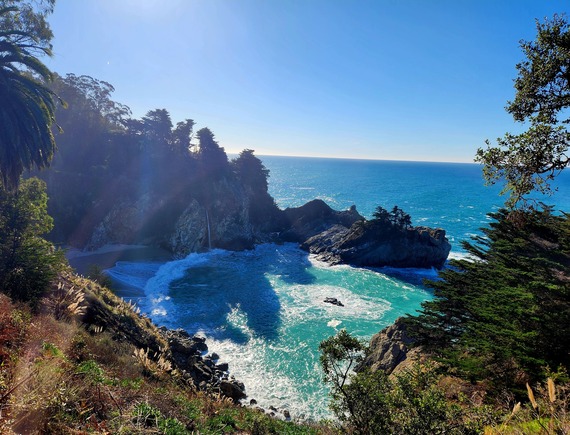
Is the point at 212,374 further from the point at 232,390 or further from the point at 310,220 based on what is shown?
the point at 310,220

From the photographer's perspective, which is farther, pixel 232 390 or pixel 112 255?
pixel 112 255

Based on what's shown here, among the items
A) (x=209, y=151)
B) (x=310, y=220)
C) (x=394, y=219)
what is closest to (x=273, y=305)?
(x=394, y=219)

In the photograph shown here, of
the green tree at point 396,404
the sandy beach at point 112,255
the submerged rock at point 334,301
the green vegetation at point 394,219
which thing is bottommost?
the submerged rock at point 334,301

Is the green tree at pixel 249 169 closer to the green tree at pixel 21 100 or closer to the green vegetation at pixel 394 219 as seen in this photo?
the green vegetation at pixel 394 219

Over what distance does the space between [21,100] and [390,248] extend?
4680 centimetres

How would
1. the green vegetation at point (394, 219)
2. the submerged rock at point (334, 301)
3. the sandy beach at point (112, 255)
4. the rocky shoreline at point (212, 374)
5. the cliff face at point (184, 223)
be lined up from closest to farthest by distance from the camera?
the rocky shoreline at point (212, 374)
the submerged rock at point (334, 301)
the sandy beach at point (112, 255)
the cliff face at point (184, 223)
the green vegetation at point (394, 219)

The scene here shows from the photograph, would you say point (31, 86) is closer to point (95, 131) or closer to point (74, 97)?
point (95, 131)

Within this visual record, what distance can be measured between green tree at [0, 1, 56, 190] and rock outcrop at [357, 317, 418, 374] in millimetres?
19481

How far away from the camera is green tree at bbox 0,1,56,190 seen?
11594mm

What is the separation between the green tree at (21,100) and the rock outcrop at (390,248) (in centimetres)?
4125

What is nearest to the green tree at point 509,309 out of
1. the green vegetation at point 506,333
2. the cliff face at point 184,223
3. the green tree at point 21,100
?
the green vegetation at point 506,333

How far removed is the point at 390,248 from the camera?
48.1m

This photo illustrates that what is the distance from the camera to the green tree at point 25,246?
1003 cm

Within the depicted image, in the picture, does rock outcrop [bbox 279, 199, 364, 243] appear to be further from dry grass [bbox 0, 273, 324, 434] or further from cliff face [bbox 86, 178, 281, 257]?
dry grass [bbox 0, 273, 324, 434]
